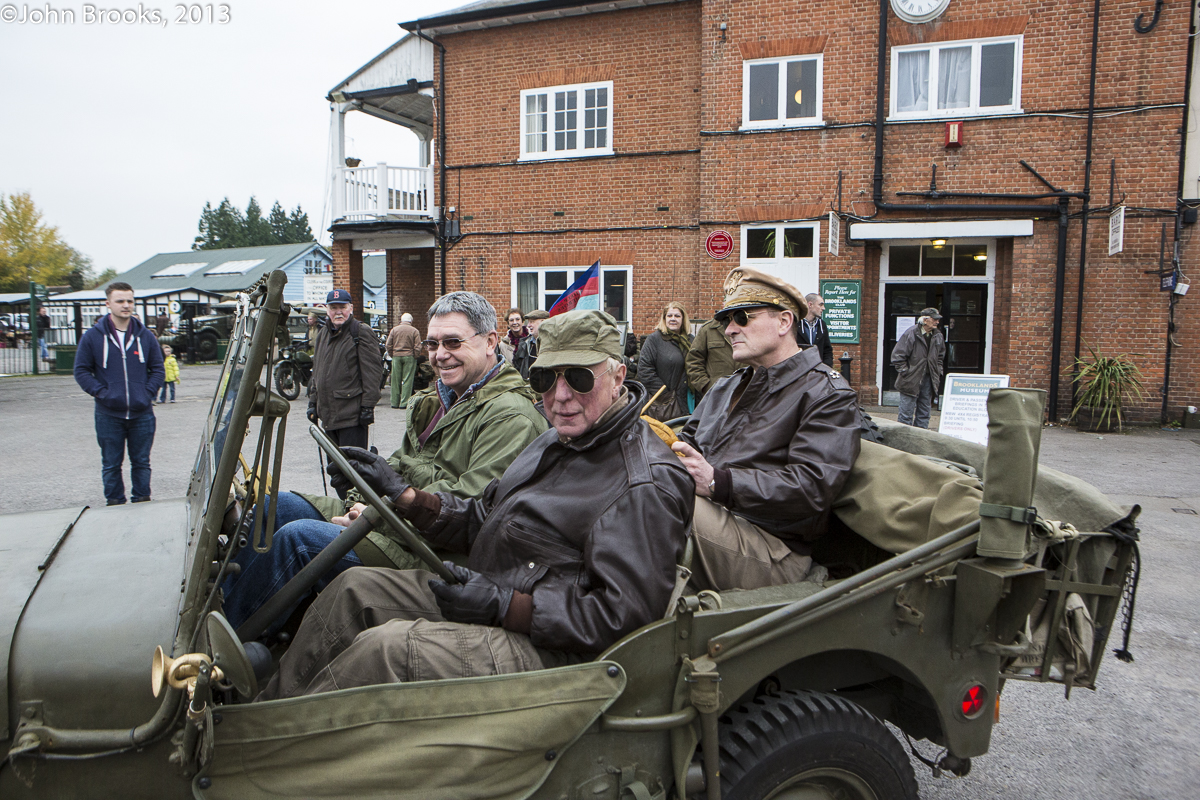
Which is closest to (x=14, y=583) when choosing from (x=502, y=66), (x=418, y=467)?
(x=418, y=467)

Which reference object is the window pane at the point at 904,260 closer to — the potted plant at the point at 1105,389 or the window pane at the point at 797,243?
the window pane at the point at 797,243

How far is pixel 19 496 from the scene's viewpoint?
7.16 metres

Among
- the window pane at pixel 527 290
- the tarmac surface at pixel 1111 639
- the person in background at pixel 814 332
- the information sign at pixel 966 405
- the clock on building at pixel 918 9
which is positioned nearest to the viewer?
the tarmac surface at pixel 1111 639

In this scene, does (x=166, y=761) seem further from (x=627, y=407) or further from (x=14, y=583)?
(x=627, y=407)

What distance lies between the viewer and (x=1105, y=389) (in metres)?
11.8

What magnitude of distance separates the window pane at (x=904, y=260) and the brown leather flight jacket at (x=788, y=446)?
11.4 metres

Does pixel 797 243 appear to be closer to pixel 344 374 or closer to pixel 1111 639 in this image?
pixel 344 374

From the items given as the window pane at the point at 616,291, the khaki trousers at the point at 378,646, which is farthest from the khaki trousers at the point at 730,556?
the window pane at the point at 616,291

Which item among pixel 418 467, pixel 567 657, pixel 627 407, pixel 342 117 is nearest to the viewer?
pixel 567 657

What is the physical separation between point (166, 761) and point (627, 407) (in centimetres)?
138

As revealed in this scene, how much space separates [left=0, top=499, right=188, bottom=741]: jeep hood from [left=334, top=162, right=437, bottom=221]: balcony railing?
50.9 ft

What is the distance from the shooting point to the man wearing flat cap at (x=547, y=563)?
77.5 inches

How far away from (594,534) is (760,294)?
1499 mm

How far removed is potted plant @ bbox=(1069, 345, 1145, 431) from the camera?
465 inches
